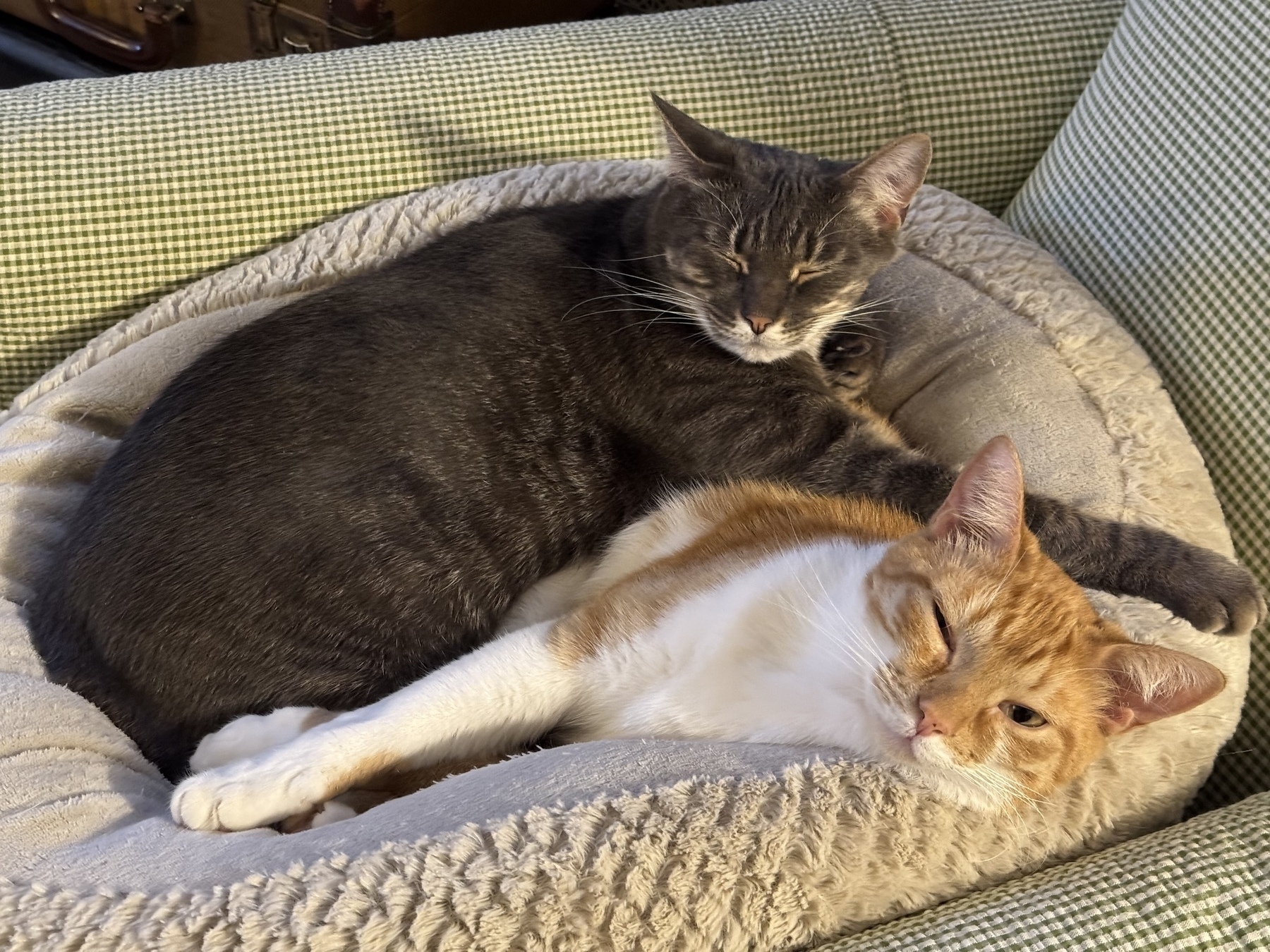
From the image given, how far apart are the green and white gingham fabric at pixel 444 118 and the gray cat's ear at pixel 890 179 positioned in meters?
0.55

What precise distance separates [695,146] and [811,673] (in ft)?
2.58

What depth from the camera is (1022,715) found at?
110 centimetres

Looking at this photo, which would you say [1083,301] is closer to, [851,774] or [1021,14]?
[1021,14]

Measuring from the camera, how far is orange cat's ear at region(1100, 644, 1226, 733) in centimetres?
102

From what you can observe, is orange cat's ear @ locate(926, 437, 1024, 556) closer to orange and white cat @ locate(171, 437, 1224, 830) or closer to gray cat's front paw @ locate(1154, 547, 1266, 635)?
orange and white cat @ locate(171, 437, 1224, 830)

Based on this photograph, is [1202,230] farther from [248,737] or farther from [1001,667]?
[248,737]

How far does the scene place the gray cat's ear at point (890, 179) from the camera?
4.85 ft

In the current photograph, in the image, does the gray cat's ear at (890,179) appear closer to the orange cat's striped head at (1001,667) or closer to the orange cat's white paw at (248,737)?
the orange cat's striped head at (1001,667)

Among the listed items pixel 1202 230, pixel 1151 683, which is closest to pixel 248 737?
pixel 1151 683

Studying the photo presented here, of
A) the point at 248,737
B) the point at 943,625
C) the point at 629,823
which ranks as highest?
the point at 943,625

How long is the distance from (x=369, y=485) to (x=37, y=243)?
2.86 ft

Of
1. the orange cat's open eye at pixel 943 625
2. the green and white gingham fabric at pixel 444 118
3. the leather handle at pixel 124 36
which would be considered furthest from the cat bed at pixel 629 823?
the leather handle at pixel 124 36

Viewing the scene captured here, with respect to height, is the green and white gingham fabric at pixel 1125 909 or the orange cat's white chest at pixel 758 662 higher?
the orange cat's white chest at pixel 758 662

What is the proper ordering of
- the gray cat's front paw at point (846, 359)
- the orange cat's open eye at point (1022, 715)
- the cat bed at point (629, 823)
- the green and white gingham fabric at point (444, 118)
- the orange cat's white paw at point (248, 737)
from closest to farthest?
the cat bed at point (629, 823)
the orange cat's open eye at point (1022, 715)
the orange cat's white paw at point (248, 737)
the gray cat's front paw at point (846, 359)
the green and white gingham fabric at point (444, 118)
